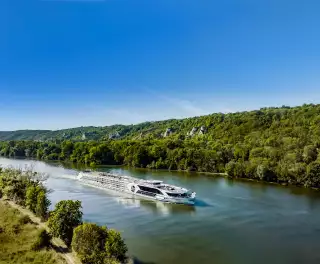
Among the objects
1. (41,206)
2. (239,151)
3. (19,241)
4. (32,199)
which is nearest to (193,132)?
(239,151)

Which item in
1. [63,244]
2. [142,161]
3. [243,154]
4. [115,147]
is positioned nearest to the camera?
[63,244]

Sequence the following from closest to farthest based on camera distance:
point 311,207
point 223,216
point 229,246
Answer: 1. point 229,246
2. point 223,216
3. point 311,207

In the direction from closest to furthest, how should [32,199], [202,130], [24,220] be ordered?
1. [24,220]
2. [32,199]
3. [202,130]

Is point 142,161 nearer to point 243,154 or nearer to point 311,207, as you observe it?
point 243,154

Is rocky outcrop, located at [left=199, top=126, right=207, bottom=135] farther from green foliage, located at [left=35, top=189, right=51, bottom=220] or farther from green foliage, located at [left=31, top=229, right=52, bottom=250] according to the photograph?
green foliage, located at [left=31, top=229, right=52, bottom=250]

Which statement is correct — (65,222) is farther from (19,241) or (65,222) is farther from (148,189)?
(148,189)

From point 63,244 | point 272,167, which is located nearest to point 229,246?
point 63,244
